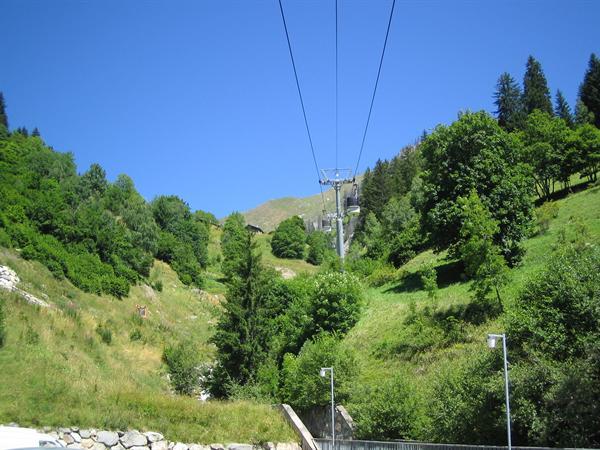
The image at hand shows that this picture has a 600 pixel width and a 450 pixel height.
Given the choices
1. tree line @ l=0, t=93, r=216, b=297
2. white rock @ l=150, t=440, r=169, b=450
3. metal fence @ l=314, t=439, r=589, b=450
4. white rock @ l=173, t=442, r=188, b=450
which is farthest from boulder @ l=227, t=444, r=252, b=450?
tree line @ l=0, t=93, r=216, b=297

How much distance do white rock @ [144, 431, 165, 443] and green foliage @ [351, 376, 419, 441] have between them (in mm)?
7733

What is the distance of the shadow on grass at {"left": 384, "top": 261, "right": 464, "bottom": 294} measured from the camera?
4022cm

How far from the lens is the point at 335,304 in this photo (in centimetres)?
4000

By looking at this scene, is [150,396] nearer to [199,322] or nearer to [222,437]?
[222,437]

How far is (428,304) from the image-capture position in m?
35.3

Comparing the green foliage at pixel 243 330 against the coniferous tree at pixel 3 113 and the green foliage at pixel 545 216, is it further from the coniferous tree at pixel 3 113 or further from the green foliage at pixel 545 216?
the coniferous tree at pixel 3 113

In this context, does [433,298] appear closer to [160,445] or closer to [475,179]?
[475,179]

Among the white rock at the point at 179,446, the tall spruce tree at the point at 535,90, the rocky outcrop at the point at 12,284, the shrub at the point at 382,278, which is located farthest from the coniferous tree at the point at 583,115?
the white rock at the point at 179,446

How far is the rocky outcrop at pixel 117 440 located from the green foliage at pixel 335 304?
1786 cm

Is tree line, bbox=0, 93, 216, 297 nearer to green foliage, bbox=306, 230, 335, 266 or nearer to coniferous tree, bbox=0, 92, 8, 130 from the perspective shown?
coniferous tree, bbox=0, 92, 8, 130

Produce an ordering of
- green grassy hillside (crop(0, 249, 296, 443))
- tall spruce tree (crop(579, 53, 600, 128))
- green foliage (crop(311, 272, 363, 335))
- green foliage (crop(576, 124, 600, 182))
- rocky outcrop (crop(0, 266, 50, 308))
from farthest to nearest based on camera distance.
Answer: tall spruce tree (crop(579, 53, 600, 128)), green foliage (crop(576, 124, 600, 182)), green foliage (crop(311, 272, 363, 335)), rocky outcrop (crop(0, 266, 50, 308)), green grassy hillside (crop(0, 249, 296, 443))

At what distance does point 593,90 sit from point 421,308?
71.9 meters

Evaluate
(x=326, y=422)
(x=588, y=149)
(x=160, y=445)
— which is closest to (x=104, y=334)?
(x=326, y=422)

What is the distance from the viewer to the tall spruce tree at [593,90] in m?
90.3
